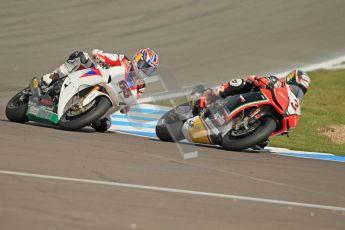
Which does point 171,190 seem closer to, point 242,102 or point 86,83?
point 242,102

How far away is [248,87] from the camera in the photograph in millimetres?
11555

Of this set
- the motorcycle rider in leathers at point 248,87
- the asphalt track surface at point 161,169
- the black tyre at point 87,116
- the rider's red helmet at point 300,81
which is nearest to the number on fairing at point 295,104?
the motorcycle rider in leathers at point 248,87

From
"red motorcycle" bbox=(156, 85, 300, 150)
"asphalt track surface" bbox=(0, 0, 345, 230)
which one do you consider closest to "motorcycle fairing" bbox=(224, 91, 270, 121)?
"red motorcycle" bbox=(156, 85, 300, 150)

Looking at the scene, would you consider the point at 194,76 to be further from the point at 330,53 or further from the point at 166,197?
the point at 166,197

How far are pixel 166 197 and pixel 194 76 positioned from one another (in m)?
11.4

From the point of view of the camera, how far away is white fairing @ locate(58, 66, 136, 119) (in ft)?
37.5

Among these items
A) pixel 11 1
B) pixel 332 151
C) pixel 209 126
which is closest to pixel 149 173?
pixel 209 126

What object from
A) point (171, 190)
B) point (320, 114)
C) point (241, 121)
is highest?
point (171, 190)

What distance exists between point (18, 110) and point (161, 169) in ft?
12.5

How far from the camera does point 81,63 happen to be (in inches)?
469

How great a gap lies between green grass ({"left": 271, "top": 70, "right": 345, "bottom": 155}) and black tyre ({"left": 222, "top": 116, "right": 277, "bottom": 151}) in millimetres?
2005

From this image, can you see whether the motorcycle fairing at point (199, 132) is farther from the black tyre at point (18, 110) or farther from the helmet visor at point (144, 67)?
the black tyre at point (18, 110)

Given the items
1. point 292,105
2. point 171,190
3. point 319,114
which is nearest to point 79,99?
point 292,105

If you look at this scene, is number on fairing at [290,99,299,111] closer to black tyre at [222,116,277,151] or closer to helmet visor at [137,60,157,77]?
black tyre at [222,116,277,151]
